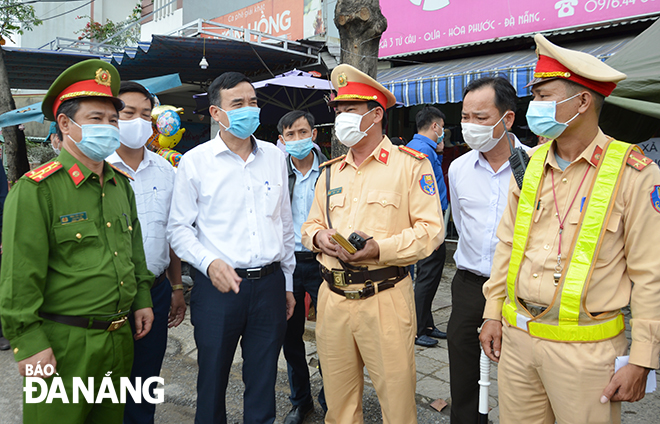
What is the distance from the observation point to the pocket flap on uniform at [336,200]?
2.76 metres

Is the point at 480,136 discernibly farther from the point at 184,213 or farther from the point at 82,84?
the point at 82,84

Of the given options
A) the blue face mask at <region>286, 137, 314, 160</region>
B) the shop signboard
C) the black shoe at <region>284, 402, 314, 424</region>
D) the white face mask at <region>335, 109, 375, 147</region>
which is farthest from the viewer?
Result: the shop signboard

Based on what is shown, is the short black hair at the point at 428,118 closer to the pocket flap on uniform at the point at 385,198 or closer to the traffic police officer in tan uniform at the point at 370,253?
the traffic police officer in tan uniform at the point at 370,253

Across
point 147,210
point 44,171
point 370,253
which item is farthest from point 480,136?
point 44,171

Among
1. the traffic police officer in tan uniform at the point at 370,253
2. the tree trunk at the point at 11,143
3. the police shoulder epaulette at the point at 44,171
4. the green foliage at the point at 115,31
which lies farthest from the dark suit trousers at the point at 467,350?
the green foliage at the point at 115,31

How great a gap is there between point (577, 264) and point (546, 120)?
2.00ft

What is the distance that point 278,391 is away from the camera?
3891 mm

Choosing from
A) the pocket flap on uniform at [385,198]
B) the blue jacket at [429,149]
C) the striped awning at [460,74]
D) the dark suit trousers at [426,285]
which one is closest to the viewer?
the pocket flap on uniform at [385,198]

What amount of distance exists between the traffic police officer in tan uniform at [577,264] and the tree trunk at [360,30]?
8.61 feet

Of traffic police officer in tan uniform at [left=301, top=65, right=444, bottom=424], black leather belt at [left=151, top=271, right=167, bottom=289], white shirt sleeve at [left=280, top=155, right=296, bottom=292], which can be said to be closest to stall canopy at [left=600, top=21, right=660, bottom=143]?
traffic police officer in tan uniform at [left=301, top=65, right=444, bottom=424]

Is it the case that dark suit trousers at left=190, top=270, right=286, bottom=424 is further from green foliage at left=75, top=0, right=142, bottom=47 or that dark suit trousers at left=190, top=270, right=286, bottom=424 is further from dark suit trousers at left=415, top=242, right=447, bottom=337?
green foliage at left=75, top=0, right=142, bottom=47

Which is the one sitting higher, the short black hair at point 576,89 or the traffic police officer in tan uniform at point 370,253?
the short black hair at point 576,89

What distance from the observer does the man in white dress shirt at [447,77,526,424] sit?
2803mm

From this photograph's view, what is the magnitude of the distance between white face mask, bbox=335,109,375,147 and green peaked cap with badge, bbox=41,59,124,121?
3.97 feet
